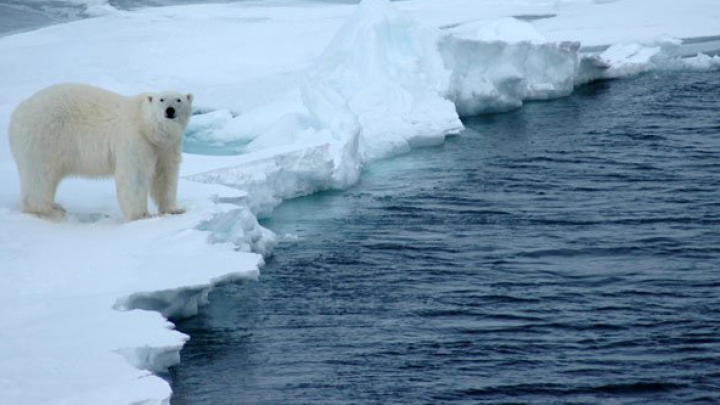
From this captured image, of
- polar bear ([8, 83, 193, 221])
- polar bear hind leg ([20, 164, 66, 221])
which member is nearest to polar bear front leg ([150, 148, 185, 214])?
polar bear ([8, 83, 193, 221])

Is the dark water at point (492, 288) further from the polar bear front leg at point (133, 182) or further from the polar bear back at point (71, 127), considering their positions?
the polar bear back at point (71, 127)

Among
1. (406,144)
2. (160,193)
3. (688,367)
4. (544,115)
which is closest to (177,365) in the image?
(160,193)

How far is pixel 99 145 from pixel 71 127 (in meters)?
0.25

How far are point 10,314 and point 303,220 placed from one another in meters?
3.82

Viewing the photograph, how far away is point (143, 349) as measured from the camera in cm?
593

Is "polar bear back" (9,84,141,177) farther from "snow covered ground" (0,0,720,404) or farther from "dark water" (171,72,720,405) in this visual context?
"dark water" (171,72,720,405)

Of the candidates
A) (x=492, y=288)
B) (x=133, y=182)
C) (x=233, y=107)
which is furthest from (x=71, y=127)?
(x=233, y=107)

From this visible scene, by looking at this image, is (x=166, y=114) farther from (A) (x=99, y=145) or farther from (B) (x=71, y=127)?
(B) (x=71, y=127)

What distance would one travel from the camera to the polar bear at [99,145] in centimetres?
785

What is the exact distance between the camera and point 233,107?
1274 centimetres

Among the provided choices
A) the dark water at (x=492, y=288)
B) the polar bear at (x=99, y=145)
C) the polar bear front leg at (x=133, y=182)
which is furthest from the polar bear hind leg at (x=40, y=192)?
the dark water at (x=492, y=288)

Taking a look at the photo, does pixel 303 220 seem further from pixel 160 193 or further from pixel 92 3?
pixel 92 3

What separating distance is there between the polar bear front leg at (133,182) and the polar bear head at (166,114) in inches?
7.4

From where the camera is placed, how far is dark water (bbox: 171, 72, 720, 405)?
6.38 metres
